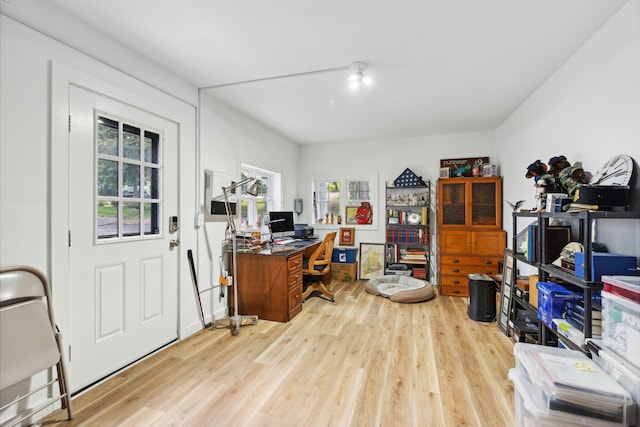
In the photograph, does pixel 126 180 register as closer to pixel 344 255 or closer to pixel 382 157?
pixel 344 255

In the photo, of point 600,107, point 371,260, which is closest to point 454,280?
point 371,260

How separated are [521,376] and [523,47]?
2.34 m

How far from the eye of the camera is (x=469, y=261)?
4.16 meters

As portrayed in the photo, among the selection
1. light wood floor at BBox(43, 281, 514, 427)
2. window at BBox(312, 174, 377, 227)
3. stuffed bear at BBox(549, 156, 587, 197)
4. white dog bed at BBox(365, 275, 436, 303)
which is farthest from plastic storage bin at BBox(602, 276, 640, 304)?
window at BBox(312, 174, 377, 227)

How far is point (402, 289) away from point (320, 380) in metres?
2.34

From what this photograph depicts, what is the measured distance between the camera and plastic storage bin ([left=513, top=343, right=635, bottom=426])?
1.24 meters

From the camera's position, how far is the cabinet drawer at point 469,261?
406 cm

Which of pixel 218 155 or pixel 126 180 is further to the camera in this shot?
pixel 218 155

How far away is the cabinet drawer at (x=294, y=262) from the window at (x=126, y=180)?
1353mm

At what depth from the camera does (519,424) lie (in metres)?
1.57

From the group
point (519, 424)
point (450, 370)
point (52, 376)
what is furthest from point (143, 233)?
point (519, 424)

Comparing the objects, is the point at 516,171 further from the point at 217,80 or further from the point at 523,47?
the point at 217,80

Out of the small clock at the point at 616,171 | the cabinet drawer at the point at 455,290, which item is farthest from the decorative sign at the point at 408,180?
the small clock at the point at 616,171

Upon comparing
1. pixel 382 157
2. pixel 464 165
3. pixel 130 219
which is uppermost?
pixel 382 157
